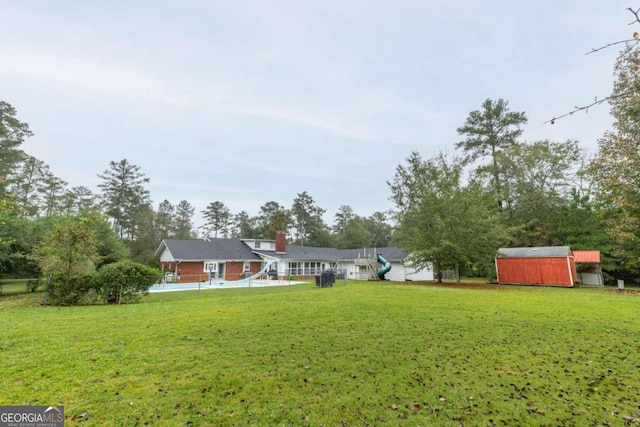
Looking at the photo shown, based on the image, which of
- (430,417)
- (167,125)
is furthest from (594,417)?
(167,125)

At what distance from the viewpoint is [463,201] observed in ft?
65.5

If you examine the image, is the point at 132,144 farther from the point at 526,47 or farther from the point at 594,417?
the point at 594,417

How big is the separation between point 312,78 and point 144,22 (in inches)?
333

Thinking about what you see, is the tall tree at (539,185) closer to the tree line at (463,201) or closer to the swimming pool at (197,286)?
the tree line at (463,201)

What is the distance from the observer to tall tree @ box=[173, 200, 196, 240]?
151ft

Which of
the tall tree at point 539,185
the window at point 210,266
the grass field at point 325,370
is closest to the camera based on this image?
the grass field at point 325,370

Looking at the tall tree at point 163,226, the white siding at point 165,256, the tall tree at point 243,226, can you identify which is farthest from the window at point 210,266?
the tall tree at point 243,226

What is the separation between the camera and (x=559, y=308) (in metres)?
10.1

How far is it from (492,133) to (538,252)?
670 inches

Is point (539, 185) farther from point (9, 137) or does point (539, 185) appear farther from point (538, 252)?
point (9, 137)

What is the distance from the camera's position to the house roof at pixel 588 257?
21.9 metres

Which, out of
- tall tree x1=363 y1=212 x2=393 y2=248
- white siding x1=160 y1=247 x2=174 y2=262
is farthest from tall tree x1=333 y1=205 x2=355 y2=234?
white siding x1=160 y1=247 x2=174 y2=262

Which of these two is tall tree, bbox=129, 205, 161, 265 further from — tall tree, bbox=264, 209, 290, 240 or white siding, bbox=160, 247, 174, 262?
tall tree, bbox=264, 209, 290, 240

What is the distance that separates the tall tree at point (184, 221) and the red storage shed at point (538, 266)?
143ft
